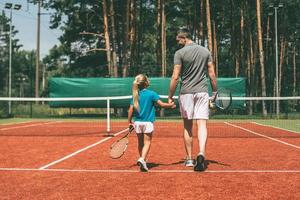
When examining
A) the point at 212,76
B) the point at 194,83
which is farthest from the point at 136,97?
the point at 212,76

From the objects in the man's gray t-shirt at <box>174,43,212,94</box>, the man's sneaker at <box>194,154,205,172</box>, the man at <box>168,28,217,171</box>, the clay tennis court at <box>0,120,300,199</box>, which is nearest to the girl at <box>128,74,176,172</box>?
the man at <box>168,28,217,171</box>

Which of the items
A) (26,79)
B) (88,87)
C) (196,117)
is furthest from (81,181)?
(26,79)

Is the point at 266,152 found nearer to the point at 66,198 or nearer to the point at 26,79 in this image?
the point at 66,198

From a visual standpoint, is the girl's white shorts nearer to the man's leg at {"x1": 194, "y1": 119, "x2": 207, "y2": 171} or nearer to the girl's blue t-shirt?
the girl's blue t-shirt

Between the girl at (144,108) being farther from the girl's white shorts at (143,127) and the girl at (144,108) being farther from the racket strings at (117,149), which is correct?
the racket strings at (117,149)

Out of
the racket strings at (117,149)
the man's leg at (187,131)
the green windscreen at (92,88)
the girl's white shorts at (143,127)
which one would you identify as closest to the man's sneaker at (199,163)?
the man's leg at (187,131)

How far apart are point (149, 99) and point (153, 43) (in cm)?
6521

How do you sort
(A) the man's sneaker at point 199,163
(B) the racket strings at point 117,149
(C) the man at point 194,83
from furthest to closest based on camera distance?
1. (B) the racket strings at point 117,149
2. (C) the man at point 194,83
3. (A) the man's sneaker at point 199,163

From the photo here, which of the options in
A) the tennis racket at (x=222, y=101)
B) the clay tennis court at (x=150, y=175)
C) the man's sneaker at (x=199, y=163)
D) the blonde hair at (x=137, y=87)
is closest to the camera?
the clay tennis court at (x=150, y=175)

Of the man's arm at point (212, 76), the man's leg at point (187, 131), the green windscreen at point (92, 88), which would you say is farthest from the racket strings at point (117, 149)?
the green windscreen at point (92, 88)

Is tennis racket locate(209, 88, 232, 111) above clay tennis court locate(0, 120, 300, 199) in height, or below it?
above

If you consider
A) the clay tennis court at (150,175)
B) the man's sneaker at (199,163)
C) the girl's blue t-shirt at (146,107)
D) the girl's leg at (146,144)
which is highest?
the girl's blue t-shirt at (146,107)

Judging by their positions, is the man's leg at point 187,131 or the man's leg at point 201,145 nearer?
the man's leg at point 201,145

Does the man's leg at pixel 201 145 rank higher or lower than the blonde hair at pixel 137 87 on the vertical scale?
lower
